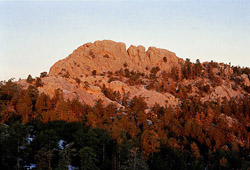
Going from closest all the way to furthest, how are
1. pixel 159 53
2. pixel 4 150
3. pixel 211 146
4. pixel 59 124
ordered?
pixel 4 150 < pixel 59 124 < pixel 211 146 < pixel 159 53

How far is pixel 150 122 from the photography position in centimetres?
9000

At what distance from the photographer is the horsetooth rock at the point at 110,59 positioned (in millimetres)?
140000

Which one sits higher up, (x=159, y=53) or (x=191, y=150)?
(x=159, y=53)

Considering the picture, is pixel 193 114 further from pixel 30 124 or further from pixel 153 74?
pixel 30 124

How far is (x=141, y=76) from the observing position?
14375 cm

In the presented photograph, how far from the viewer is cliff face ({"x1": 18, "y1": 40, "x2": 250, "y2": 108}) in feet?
380

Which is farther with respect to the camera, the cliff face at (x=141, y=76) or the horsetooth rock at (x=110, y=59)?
the horsetooth rock at (x=110, y=59)

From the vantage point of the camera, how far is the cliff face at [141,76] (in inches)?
4555

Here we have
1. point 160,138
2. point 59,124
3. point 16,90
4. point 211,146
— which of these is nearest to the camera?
point 59,124

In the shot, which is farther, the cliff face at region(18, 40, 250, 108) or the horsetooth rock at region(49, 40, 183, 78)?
the horsetooth rock at region(49, 40, 183, 78)

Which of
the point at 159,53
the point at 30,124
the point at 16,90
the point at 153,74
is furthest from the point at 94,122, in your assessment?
the point at 159,53

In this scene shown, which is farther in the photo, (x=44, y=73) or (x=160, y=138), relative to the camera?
(x=44, y=73)

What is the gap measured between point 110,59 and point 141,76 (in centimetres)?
2084

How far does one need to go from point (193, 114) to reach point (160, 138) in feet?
121
